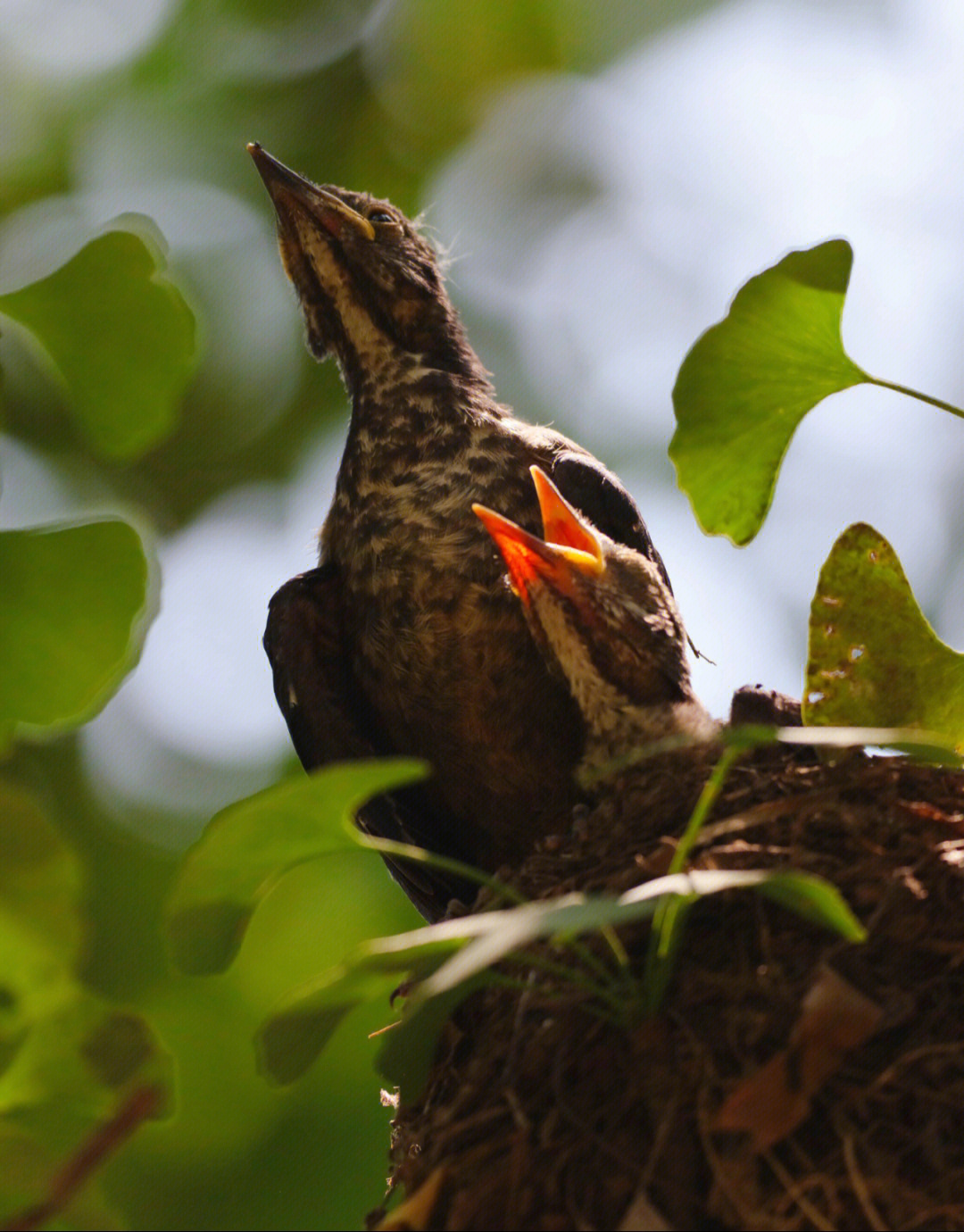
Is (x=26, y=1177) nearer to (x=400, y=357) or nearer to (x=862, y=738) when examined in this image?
(x=862, y=738)

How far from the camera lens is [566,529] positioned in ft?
7.91

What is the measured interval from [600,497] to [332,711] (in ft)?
2.01

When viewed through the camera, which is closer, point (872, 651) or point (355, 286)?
point (872, 651)

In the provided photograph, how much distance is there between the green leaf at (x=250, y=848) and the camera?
1148mm

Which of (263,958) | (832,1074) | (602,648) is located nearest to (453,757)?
(602,648)

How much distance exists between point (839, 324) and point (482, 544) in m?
0.88

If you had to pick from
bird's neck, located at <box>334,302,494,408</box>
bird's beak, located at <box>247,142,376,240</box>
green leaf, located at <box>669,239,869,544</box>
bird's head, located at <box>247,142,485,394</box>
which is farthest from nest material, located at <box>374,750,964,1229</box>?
bird's beak, located at <box>247,142,376,240</box>

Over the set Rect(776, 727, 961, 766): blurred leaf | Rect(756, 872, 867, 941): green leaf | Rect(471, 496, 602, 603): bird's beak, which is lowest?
Rect(756, 872, 867, 941): green leaf

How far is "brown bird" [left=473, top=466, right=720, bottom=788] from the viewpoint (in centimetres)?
230

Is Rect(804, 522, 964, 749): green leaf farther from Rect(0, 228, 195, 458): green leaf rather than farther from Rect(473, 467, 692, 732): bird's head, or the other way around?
Rect(0, 228, 195, 458): green leaf

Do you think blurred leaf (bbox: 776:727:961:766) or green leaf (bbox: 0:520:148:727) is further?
green leaf (bbox: 0:520:148:727)

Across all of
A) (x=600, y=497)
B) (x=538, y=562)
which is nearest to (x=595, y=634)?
Answer: (x=538, y=562)

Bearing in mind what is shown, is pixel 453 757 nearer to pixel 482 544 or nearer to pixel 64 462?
pixel 482 544

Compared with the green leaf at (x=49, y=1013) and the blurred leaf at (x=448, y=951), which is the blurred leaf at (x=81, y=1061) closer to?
the green leaf at (x=49, y=1013)
